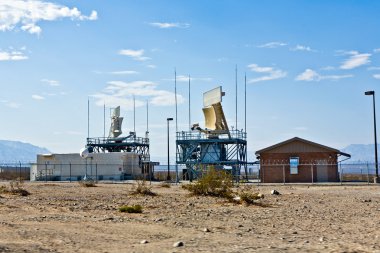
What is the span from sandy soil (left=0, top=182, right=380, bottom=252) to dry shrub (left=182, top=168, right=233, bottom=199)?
18.0 feet

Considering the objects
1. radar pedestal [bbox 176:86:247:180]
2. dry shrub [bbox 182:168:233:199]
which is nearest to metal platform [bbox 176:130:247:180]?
radar pedestal [bbox 176:86:247:180]

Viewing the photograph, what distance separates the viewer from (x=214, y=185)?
28766 mm

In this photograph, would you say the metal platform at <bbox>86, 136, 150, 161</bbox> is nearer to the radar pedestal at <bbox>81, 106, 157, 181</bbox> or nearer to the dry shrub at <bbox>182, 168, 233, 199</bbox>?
the radar pedestal at <bbox>81, 106, 157, 181</bbox>

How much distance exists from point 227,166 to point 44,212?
42248 millimetres

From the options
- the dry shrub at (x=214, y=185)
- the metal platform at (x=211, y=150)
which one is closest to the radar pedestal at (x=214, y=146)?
the metal platform at (x=211, y=150)

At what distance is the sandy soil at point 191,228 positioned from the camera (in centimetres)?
1205

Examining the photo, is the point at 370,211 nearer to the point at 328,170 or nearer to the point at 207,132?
the point at 328,170

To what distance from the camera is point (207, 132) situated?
6181 centimetres

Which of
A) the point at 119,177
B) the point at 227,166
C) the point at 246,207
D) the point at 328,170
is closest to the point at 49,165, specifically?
the point at 119,177

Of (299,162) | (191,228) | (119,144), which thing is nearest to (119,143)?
(119,144)

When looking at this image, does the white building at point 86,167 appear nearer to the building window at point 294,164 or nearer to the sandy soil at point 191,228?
the building window at point 294,164

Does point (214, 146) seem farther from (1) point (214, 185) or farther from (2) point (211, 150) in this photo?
(1) point (214, 185)

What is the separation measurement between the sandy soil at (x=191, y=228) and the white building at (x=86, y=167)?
42.0 m

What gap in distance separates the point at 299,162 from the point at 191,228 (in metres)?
38.3
